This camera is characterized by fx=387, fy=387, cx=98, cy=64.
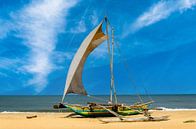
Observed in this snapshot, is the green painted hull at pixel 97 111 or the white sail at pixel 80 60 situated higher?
the white sail at pixel 80 60

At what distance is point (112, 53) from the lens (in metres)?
41.7

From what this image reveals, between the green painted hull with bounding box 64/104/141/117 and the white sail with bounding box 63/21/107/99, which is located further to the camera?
the white sail with bounding box 63/21/107/99

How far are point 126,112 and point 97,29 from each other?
363 inches

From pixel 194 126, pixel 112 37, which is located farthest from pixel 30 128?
pixel 112 37

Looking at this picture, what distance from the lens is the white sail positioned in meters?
39.6

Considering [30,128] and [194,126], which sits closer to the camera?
[194,126]

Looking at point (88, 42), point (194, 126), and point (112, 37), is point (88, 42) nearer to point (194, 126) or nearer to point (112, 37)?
point (112, 37)

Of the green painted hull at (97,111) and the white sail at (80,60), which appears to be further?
the white sail at (80,60)

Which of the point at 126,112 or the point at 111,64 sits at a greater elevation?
the point at 111,64

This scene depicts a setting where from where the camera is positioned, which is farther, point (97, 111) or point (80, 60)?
point (80, 60)

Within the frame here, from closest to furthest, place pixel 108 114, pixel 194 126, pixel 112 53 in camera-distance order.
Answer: pixel 194 126, pixel 108 114, pixel 112 53

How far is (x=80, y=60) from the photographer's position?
132 ft

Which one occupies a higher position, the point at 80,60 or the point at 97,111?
the point at 80,60

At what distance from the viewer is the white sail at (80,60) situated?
39.6m
